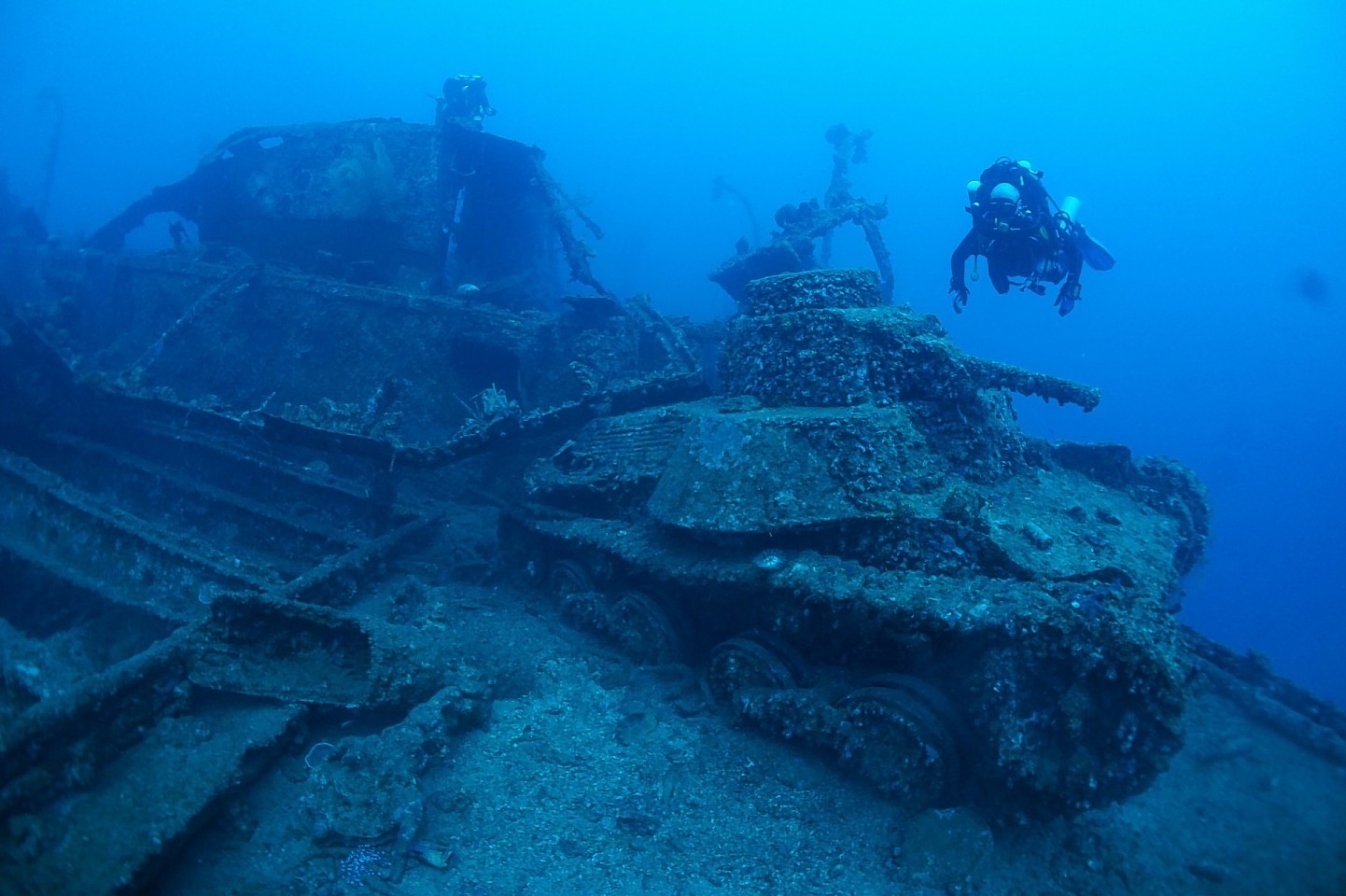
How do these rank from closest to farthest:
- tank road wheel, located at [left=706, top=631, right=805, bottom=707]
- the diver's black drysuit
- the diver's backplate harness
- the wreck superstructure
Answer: the wreck superstructure < tank road wheel, located at [left=706, top=631, right=805, bottom=707] < the diver's backplate harness < the diver's black drysuit

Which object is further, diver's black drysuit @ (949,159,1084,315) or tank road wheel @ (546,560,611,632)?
diver's black drysuit @ (949,159,1084,315)

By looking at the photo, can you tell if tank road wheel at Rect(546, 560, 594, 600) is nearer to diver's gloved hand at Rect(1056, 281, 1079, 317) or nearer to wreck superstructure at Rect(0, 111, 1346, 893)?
wreck superstructure at Rect(0, 111, 1346, 893)

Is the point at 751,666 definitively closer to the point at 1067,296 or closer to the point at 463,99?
the point at 1067,296

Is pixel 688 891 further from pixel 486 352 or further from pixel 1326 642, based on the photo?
pixel 1326 642

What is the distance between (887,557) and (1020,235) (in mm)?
4912

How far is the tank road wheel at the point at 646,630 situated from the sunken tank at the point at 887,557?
0.05 feet

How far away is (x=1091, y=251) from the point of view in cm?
884

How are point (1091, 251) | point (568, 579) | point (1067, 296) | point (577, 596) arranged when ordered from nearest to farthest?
1. point (577, 596)
2. point (568, 579)
3. point (1067, 296)
4. point (1091, 251)

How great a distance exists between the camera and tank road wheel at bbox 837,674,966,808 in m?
3.94

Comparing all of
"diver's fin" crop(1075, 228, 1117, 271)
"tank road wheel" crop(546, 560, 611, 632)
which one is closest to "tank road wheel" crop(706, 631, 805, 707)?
"tank road wheel" crop(546, 560, 611, 632)

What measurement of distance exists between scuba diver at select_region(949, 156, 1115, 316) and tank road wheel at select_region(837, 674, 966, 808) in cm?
515

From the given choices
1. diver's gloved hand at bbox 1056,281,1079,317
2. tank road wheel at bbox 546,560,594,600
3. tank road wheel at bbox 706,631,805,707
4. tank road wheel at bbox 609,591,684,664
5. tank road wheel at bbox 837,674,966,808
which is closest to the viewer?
tank road wheel at bbox 837,674,966,808

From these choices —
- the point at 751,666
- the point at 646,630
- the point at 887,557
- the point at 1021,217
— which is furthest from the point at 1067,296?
the point at 646,630

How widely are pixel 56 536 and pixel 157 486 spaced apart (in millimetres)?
1809
